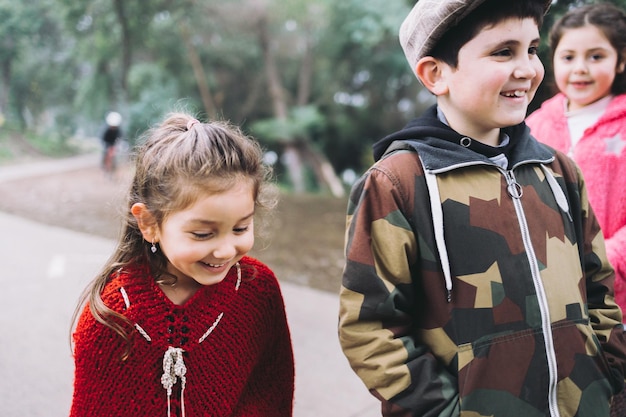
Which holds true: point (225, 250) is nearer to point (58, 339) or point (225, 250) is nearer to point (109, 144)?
point (58, 339)

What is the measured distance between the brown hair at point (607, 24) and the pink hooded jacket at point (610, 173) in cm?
A: 8

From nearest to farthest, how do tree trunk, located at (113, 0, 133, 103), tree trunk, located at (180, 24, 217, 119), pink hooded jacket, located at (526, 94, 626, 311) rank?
pink hooded jacket, located at (526, 94, 626, 311) < tree trunk, located at (113, 0, 133, 103) < tree trunk, located at (180, 24, 217, 119)

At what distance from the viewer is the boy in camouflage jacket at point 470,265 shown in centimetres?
144

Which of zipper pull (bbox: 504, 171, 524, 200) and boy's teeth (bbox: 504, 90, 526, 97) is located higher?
boy's teeth (bbox: 504, 90, 526, 97)

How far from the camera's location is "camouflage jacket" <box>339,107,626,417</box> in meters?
1.44

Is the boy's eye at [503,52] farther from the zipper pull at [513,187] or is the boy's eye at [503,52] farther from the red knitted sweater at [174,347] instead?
the red knitted sweater at [174,347]

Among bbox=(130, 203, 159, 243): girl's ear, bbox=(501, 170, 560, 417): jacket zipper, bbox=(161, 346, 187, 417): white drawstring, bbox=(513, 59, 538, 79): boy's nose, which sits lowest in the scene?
bbox=(161, 346, 187, 417): white drawstring

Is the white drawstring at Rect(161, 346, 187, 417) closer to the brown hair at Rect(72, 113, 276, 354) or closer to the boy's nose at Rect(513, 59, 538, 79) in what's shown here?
the brown hair at Rect(72, 113, 276, 354)

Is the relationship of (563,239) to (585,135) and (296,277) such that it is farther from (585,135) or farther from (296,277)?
(296,277)

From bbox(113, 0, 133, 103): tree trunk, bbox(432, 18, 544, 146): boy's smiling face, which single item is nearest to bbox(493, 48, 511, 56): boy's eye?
bbox(432, 18, 544, 146): boy's smiling face

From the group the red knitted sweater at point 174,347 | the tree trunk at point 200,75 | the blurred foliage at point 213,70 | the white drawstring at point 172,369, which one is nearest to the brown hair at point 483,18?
the red knitted sweater at point 174,347

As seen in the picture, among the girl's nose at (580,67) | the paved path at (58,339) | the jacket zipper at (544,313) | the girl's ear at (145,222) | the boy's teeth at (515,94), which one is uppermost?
the girl's nose at (580,67)

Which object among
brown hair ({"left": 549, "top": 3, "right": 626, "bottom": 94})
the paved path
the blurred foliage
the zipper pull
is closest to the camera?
the zipper pull

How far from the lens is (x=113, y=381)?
1598 millimetres
